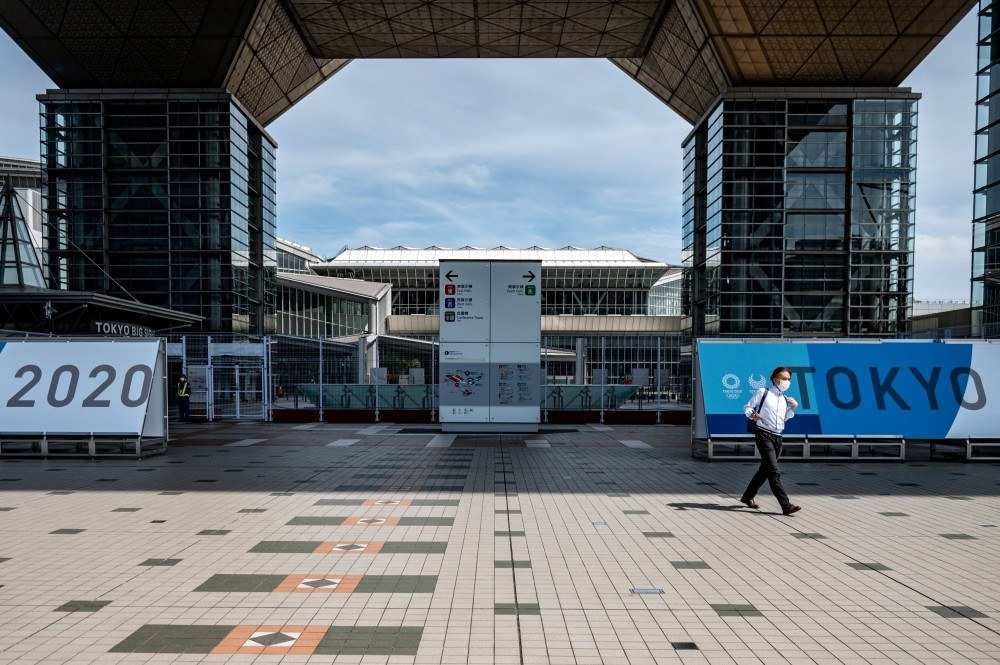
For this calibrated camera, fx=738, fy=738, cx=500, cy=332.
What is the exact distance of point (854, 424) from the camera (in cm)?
1466

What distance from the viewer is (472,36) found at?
44.2 m

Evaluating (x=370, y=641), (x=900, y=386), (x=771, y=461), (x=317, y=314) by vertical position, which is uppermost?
(x=317, y=314)

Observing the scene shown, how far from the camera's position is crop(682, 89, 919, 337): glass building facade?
45.3 m

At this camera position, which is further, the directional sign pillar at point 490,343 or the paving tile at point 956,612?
the directional sign pillar at point 490,343

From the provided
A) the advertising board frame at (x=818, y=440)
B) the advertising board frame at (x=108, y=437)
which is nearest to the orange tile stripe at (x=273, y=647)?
the advertising board frame at (x=818, y=440)

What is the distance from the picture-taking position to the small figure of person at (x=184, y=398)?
2434 cm

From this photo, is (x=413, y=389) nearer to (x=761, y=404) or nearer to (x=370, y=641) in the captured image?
(x=761, y=404)

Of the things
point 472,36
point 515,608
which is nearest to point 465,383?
point 515,608

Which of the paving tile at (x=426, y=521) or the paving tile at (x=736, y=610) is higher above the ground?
the paving tile at (x=736, y=610)

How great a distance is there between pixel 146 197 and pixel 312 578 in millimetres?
43472

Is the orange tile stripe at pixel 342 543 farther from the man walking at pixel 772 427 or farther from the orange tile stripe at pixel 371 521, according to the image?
the man walking at pixel 772 427

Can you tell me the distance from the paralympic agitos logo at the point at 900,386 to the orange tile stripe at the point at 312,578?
1094cm

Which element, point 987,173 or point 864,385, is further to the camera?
point 987,173

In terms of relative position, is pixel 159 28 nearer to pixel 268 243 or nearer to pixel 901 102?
pixel 268 243
